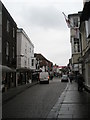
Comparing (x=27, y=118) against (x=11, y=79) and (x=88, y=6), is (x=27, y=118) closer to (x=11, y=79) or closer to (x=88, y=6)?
(x=88, y=6)

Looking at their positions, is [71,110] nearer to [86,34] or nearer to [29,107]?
[29,107]

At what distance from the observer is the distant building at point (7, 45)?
2542 cm

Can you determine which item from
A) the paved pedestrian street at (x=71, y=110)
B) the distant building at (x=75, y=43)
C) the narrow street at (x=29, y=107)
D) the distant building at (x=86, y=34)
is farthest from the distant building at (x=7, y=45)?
the paved pedestrian street at (x=71, y=110)

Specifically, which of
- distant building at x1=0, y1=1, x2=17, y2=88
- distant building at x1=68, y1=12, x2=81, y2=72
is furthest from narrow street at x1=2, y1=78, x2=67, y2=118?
distant building at x1=68, y1=12, x2=81, y2=72

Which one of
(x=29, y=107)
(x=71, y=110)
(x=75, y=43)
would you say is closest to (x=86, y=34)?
(x=29, y=107)

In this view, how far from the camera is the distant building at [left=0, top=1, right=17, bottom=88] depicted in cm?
2542

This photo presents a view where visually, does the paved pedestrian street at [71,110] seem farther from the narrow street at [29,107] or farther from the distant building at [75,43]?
the distant building at [75,43]

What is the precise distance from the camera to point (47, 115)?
30.9ft

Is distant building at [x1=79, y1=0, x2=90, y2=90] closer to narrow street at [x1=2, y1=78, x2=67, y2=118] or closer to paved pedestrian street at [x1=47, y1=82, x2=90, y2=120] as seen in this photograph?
paved pedestrian street at [x1=47, y1=82, x2=90, y2=120]

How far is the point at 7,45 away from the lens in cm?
2822

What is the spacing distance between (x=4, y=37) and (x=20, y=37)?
40.5ft

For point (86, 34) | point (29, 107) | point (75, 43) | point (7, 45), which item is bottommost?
point (29, 107)

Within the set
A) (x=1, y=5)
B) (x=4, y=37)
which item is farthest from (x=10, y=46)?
(x=1, y=5)

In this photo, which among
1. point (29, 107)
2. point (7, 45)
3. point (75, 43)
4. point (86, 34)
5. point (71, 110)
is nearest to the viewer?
point (71, 110)
